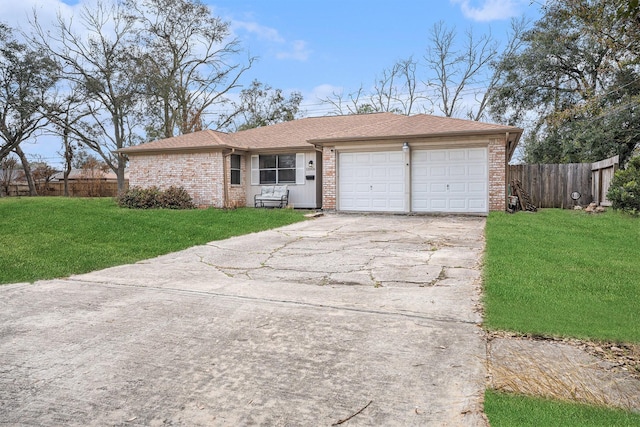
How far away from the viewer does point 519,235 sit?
8.83 meters

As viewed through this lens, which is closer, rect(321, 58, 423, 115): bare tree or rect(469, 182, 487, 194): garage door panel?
rect(469, 182, 487, 194): garage door panel

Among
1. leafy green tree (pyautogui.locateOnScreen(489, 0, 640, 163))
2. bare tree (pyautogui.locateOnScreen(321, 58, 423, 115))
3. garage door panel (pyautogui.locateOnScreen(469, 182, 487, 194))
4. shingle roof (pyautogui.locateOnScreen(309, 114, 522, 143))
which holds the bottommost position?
garage door panel (pyautogui.locateOnScreen(469, 182, 487, 194))

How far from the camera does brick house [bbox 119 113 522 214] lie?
546 inches

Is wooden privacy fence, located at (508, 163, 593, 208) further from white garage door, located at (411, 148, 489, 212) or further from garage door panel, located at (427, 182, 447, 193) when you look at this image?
garage door panel, located at (427, 182, 447, 193)

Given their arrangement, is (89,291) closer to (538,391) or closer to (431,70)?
(538,391)

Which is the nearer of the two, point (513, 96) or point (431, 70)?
point (513, 96)

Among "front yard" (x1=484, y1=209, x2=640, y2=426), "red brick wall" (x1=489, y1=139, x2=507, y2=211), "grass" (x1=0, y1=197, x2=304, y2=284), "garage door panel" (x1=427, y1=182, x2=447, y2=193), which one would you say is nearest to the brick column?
"grass" (x1=0, y1=197, x2=304, y2=284)

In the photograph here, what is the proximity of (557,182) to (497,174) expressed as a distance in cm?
453

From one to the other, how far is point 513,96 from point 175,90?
21.1 metres

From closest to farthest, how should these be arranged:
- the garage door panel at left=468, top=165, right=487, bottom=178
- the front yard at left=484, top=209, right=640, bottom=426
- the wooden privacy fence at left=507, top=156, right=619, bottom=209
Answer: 1. the front yard at left=484, top=209, right=640, bottom=426
2. the garage door panel at left=468, top=165, right=487, bottom=178
3. the wooden privacy fence at left=507, top=156, right=619, bottom=209

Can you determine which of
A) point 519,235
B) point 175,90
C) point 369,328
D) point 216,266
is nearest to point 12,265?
point 216,266

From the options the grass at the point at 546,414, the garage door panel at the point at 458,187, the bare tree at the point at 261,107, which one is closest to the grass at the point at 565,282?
the grass at the point at 546,414

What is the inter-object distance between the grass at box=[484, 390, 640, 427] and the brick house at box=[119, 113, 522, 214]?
11799 mm

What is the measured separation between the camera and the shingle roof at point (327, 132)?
14.1m
